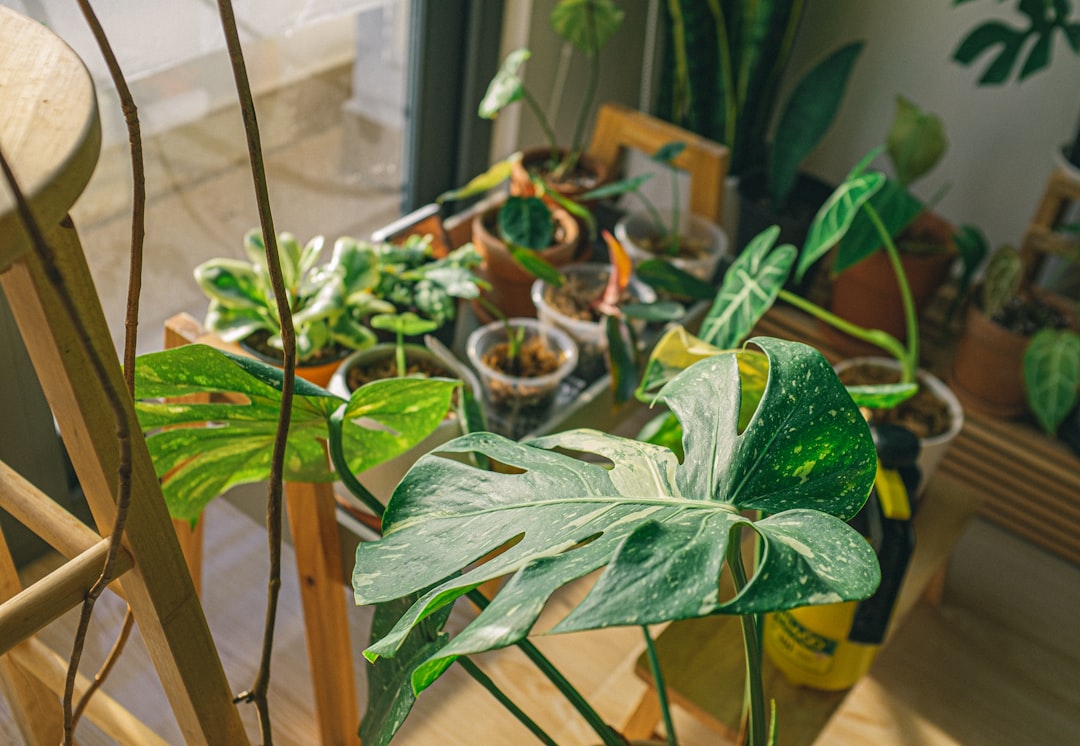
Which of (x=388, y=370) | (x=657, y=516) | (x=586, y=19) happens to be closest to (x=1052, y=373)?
(x=586, y=19)

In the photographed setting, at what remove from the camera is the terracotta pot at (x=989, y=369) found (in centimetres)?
162

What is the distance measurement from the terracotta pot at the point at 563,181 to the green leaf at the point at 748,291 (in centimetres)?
46

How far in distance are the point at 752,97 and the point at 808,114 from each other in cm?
18

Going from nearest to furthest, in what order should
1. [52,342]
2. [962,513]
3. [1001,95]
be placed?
[52,342] → [962,513] → [1001,95]

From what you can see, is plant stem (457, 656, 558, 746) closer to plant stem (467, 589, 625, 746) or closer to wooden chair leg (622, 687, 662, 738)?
plant stem (467, 589, 625, 746)

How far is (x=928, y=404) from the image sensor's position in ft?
4.58

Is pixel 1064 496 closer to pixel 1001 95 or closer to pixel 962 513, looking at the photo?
pixel 962 513

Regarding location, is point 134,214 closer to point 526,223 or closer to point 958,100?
point 526,223

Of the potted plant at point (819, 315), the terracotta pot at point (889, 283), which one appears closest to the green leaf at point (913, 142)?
the terracotta pot at point (889, 283)

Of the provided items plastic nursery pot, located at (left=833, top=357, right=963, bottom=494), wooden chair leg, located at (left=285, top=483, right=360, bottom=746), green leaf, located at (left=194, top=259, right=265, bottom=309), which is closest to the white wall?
plastic nursery pot, located at (left=833, top=357, right=963, bottom=494)

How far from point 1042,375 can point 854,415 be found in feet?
3.94

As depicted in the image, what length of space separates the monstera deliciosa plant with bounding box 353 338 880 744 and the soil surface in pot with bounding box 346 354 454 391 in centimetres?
54

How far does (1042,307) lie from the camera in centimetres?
168

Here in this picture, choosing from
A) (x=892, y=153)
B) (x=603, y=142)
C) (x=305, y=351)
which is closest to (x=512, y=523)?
(x=305, y=351)
